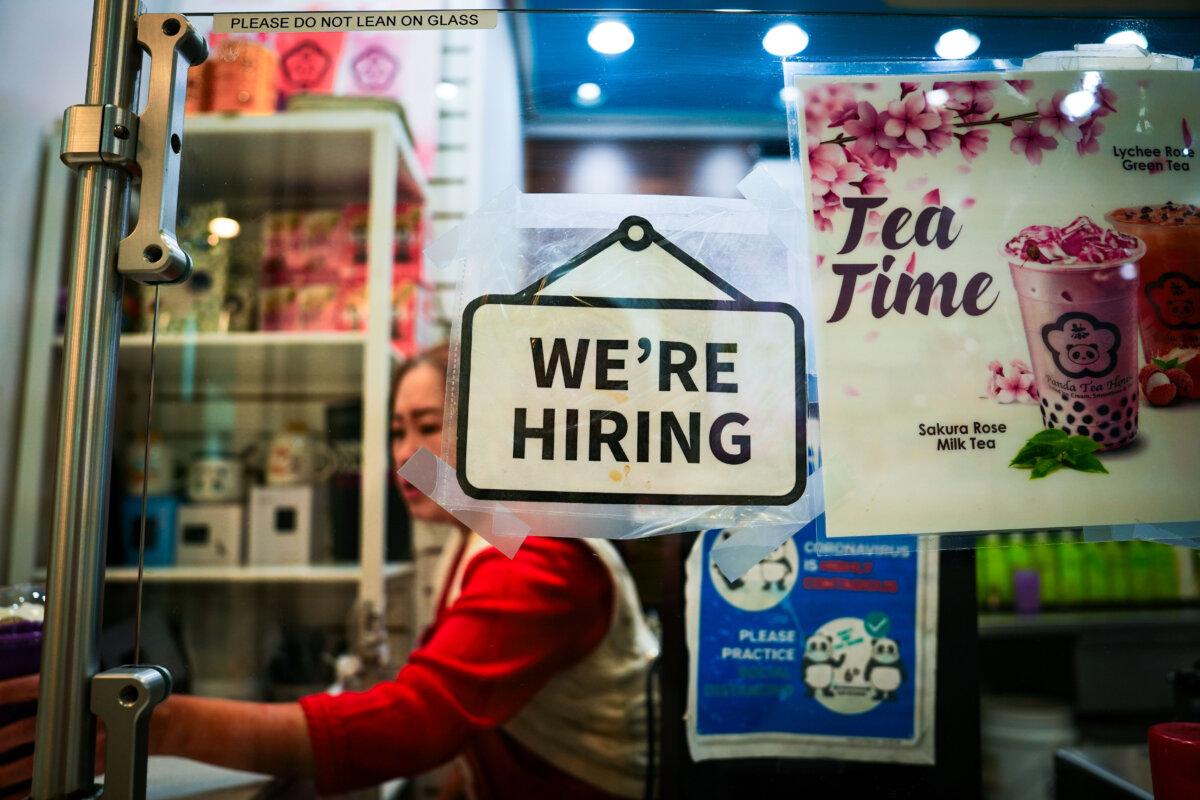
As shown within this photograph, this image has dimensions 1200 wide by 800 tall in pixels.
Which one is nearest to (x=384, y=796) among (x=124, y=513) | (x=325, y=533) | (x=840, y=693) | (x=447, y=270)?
(x=325, y=533)

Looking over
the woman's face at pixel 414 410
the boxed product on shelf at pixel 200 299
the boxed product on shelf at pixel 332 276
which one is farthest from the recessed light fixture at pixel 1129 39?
the boxed product on shelf at pixel 200 299

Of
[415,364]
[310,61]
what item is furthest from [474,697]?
[310,61]

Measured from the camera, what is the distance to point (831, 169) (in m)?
0.56

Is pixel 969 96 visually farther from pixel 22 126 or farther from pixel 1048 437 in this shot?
pixel 22 126

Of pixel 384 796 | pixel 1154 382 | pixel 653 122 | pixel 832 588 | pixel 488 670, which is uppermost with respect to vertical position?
pixel 653 122

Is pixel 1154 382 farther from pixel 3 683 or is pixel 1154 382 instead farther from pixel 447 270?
pixel 3 683

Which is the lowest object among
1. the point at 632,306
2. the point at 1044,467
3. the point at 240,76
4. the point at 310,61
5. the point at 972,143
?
the point at 1044,467

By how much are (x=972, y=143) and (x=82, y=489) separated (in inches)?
24.7

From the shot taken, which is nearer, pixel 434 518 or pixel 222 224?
pixel 222 224

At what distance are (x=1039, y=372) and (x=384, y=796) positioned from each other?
58.6 inches

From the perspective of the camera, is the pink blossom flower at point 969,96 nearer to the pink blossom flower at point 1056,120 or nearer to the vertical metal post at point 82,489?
the pink blossom flower at point 1056,120

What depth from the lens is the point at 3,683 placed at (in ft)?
2.20

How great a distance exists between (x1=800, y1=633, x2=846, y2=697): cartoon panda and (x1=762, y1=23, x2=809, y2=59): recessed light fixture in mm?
518

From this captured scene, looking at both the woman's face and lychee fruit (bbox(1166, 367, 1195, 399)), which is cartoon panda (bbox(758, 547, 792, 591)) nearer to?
lychee fruit (bbox(1166, 367, 1195, 399))
